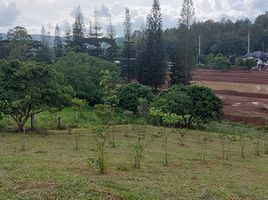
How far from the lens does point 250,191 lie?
38.9ft

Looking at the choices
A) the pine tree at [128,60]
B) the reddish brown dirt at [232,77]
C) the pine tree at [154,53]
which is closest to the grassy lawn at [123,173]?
the pine tree at [154,53]

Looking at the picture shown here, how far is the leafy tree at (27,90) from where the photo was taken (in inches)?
880

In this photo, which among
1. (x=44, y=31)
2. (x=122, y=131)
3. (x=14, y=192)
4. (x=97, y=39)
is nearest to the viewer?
(x=14, y=192)

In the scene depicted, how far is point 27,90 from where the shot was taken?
893 inches

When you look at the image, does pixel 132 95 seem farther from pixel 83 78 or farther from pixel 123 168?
pixel 123 168

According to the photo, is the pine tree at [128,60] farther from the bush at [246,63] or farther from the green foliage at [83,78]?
the bush at [246,63]

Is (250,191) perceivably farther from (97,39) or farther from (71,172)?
(97,39)

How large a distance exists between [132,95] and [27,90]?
1365 centimetres

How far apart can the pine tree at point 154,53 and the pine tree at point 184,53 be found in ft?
5.47

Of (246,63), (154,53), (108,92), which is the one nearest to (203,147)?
(108,92)

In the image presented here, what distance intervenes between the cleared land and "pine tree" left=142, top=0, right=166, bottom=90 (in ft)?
25.9

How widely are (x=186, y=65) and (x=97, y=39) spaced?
21.8 meters

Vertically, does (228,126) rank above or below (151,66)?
below

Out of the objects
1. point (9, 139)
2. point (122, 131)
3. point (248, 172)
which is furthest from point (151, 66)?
point (248, 172)
